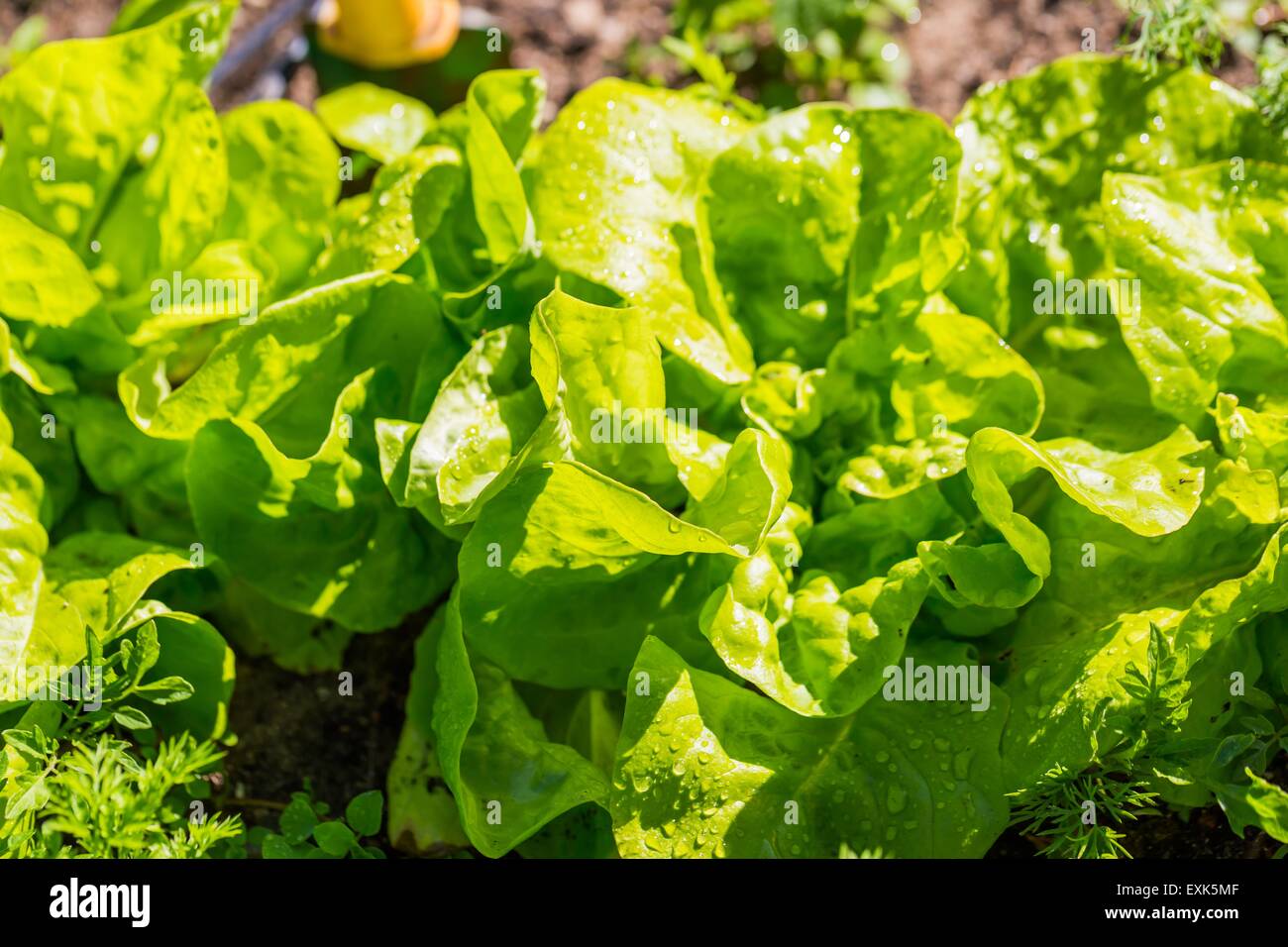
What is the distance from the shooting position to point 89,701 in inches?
74.1

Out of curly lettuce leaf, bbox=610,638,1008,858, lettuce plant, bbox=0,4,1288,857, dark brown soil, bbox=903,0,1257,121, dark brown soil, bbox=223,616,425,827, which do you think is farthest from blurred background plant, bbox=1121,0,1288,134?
dark brown soil, bbox=223,616,425,827

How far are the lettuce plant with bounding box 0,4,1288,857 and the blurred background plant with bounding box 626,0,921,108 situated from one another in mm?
575

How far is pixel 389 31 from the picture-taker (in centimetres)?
282

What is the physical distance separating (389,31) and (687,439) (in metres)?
1.47

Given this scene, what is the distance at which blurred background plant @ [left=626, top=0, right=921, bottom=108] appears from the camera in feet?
9.50

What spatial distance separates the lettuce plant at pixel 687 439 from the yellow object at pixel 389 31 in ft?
1.77

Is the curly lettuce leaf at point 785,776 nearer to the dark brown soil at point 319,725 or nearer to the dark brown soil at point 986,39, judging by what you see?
the dark brown soil at point 319,725

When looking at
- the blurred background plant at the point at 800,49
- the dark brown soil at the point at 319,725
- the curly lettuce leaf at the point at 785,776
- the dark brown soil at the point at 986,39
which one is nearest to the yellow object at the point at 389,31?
the blurred background plant at the point at 800,49

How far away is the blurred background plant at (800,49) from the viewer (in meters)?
2.90

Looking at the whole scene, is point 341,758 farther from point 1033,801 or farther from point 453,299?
point 1033,801

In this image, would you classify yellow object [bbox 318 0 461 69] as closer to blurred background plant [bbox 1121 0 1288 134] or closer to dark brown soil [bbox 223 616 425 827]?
dark brown soil [bbox 223 616 425 827]

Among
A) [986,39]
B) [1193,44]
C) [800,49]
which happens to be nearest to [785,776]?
→ [1193,44]

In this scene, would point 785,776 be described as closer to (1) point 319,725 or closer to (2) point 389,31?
(1) point 319,725

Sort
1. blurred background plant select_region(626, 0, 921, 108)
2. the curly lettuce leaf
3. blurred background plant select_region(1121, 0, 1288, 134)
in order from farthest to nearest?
blurred background plant select_region(626, 0, 921, 108), blurred background plant select_region(1121, 0, 1288, 134), the curly lettuce leaf
